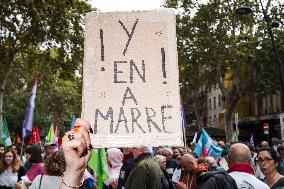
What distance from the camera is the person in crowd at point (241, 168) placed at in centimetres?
488

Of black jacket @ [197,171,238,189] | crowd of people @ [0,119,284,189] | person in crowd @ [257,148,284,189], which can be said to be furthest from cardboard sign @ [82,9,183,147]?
person in crowd @ [257,148,284,189]

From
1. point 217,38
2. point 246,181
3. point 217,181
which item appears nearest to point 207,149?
point 246,181

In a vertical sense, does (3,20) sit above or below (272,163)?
above

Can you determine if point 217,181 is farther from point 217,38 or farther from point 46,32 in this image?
point 217,38

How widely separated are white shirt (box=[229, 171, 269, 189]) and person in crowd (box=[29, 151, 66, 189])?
5.36 feet

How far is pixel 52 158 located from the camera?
508cm

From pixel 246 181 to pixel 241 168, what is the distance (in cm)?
18

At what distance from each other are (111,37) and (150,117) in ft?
2.33

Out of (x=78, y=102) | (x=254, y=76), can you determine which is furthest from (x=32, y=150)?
(x=78, y=102)

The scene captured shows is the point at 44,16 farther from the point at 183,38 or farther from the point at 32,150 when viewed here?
the point at 32,150

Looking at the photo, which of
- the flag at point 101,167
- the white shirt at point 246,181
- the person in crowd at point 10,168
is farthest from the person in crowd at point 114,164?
the white shirt at point 246,181

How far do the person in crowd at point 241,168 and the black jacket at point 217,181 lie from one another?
206 mm

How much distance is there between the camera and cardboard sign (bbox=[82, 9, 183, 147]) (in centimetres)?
386

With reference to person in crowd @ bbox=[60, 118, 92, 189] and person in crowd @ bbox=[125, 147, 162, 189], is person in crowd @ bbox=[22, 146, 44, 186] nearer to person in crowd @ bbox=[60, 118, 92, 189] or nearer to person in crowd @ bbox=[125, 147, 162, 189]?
person in crowd @ bbox=[125, 147, 162, 189]
